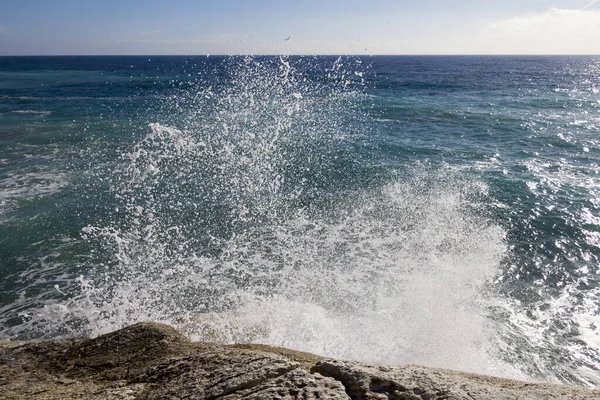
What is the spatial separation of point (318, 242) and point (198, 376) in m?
7.11

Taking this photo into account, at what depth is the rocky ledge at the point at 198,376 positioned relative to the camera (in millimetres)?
3660

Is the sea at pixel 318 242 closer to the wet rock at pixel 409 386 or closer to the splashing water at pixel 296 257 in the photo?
the splashing water at pixel 296 257

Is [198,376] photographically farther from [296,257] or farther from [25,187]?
[25,187]

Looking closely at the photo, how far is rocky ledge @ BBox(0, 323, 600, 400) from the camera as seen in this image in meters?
3.66

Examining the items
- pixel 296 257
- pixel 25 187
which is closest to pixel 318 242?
pixel 296 257

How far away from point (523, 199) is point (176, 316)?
12.7 m

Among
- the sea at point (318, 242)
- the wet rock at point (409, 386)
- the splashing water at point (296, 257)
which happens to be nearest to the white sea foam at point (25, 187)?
the sea at point (318, 242)

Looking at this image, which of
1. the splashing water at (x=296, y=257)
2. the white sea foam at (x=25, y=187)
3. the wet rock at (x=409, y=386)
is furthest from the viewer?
the white sea foam at (x=25, y=187)

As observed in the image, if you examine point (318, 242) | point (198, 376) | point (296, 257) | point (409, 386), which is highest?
point (409, 386)

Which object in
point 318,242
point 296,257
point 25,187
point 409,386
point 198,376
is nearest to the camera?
point 409,386

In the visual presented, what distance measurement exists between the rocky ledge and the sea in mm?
2031

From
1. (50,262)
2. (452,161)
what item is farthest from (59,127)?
(452,161)

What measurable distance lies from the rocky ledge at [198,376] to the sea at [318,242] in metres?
2.03

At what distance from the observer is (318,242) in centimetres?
1093
